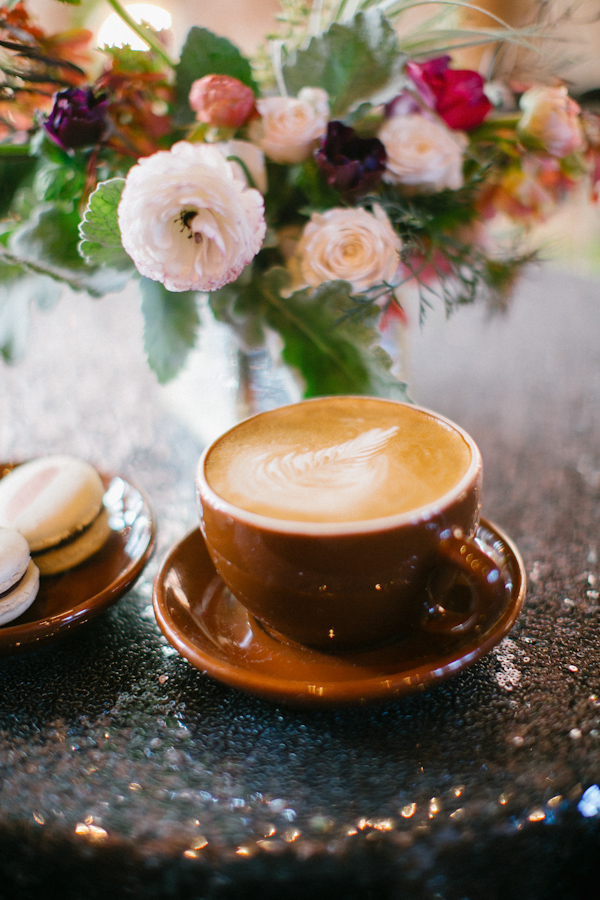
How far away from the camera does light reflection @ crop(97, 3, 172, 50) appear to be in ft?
1.92

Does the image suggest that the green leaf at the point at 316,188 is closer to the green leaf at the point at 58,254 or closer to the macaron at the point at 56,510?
the green leaf at the point at 58,254

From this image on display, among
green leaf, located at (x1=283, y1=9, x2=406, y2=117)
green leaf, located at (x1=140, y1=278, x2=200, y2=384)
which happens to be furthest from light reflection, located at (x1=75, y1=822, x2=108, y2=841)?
green leaf, located at (x1=283, y1=9, x2=406, y2=117)

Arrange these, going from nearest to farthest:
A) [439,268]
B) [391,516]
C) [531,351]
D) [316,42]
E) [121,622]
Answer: [391,516] → [121,622] → [316,42] → [439,268] → [531,351]

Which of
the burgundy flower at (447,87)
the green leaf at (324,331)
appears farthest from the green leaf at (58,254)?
the burgundy flower at (447,87)

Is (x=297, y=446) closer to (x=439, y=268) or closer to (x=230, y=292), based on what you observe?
(x=230, y=292)

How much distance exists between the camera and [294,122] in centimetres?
55

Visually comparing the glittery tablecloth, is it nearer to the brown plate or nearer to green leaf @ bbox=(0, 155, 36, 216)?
the brown plate

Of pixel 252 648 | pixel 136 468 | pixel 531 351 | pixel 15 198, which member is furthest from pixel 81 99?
pixel 531 351

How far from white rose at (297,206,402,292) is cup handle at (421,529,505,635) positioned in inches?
10.7

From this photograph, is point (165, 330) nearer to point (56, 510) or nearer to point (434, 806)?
point (56, 510)

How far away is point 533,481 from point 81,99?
0.52 m

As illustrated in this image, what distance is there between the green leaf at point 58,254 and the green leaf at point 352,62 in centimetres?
24

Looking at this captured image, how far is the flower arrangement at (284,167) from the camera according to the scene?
54 cm

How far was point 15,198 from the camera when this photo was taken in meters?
0.64
